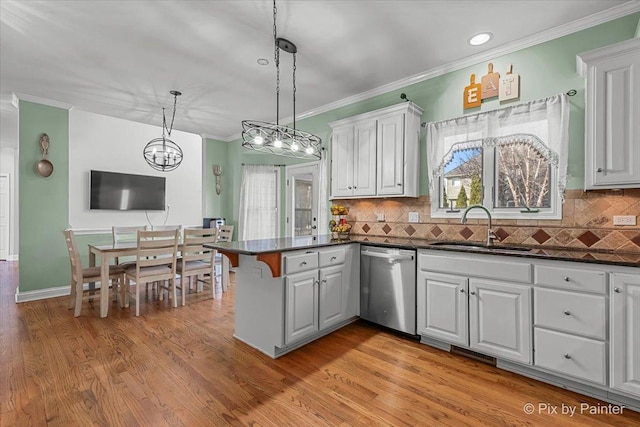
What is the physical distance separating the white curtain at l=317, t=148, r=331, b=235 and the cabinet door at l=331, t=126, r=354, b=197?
370mm

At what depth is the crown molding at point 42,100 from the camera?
4.03 metres

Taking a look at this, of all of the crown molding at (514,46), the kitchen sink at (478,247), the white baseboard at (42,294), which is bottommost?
the white baseboard at (42,294)

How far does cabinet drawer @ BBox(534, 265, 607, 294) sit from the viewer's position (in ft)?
6.31

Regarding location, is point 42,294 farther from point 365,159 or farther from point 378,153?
point 378,153

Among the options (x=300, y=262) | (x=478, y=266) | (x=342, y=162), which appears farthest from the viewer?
(x=342, y=162)

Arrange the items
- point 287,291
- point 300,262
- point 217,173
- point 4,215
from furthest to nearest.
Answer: point 4,215
point 217,173
point 300,262
point 287,291

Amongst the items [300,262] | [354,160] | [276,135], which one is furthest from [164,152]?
[300,262]

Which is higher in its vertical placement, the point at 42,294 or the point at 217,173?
the point at 217,173

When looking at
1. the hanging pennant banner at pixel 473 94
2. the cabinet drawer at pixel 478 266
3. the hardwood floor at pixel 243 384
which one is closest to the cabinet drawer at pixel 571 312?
the cabinet drawer at pixel 478 266

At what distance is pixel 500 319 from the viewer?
229 cm

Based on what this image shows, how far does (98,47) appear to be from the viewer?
9.39 feet

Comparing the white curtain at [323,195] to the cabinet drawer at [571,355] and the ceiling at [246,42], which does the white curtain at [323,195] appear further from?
the cabinet drawer at [571,355]

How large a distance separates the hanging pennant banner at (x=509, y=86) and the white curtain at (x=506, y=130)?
11cm

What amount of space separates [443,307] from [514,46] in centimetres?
249
